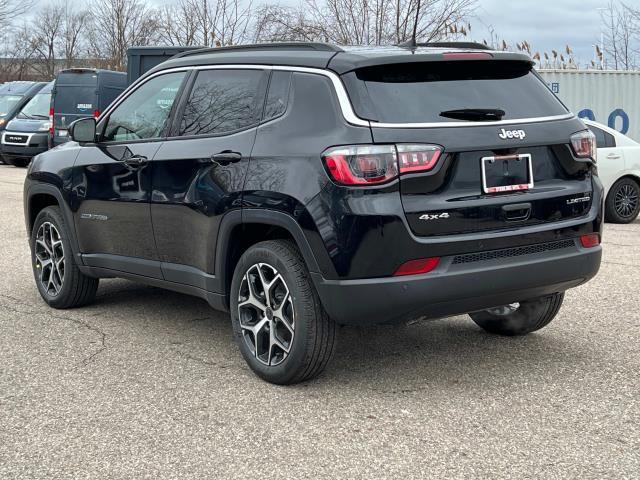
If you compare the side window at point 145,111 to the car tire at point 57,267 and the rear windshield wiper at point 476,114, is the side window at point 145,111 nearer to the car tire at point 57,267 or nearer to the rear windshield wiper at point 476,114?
the car tire at point 57,267

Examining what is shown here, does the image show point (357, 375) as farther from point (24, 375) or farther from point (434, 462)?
point (24, 375)

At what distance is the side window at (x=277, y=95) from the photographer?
4895 millimetres

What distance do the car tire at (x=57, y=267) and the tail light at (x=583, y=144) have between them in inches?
140

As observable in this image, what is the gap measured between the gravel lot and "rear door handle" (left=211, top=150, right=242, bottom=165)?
115 centimetres

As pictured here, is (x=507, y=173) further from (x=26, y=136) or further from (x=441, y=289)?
(x=26, y=136)

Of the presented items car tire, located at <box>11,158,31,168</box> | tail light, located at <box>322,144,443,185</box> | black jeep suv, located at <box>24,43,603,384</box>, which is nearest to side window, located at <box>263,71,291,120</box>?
black jeep suv, located at <box>24,43,603,384</box>

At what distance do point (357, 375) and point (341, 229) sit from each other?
41.4 inches

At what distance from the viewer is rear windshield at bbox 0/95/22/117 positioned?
2575 centimetres

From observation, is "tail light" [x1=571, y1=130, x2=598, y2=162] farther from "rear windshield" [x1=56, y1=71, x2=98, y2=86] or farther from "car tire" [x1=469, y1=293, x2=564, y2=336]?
"rear windshield" [x1=56, y1=71, x2=98, y2=86]

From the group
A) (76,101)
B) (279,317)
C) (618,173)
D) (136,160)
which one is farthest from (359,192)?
(76,101)

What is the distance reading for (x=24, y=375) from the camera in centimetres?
509

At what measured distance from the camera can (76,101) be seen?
21656 millimetres

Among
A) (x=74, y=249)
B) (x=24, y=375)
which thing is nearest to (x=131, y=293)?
(x=74, y=249)

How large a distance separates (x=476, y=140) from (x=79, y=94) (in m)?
18.5
